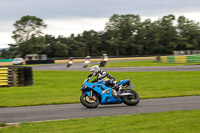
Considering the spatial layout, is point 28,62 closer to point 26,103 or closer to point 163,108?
point 26,103

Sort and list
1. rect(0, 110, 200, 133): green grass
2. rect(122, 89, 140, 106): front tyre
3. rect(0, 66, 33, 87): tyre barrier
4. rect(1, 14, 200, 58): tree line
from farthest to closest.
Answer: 1. rect(1, 14, 200, 58): tree line
2. rect(0, 66, 33, 87): tyre barrier
3. rect(122, 89, 140, 106): front tyre
4. rect(0, 110, 200, 133): green grass

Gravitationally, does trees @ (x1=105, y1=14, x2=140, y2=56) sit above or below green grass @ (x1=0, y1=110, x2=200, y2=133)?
above

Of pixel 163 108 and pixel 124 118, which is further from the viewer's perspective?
pixel 163 108

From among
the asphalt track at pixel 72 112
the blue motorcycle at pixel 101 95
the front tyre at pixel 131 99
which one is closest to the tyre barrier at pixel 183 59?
the asphalt track at pixel 72 112

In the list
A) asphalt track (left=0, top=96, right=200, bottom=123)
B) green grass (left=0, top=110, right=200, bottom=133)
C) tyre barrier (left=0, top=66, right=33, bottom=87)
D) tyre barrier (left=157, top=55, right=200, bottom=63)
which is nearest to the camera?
green grass (left=0, top=110, right=200, bottom=133)

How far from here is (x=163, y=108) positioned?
9.62m

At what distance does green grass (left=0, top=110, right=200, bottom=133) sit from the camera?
21.0 ft

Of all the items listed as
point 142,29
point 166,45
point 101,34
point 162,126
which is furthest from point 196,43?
point 162,126

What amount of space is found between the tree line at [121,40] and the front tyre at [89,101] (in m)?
69.1

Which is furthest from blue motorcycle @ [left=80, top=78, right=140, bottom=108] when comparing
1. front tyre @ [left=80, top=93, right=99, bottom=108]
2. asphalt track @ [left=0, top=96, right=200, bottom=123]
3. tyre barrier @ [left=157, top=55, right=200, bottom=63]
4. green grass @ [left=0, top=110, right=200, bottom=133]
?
tyre barrier @ [left=157, top=55, right=200, bottom=63]

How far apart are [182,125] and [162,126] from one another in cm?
46

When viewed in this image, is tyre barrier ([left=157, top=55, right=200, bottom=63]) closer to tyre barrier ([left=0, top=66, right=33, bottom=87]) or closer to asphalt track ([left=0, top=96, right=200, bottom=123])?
tyre barrier ([left=0, top=66, right=33, bottom=87])

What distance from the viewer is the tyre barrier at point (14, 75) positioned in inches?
674

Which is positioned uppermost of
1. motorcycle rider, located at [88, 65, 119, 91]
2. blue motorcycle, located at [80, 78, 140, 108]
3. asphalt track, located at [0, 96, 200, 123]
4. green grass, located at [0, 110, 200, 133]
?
motorcycle rider, located at [88, 65, 119, 91]
